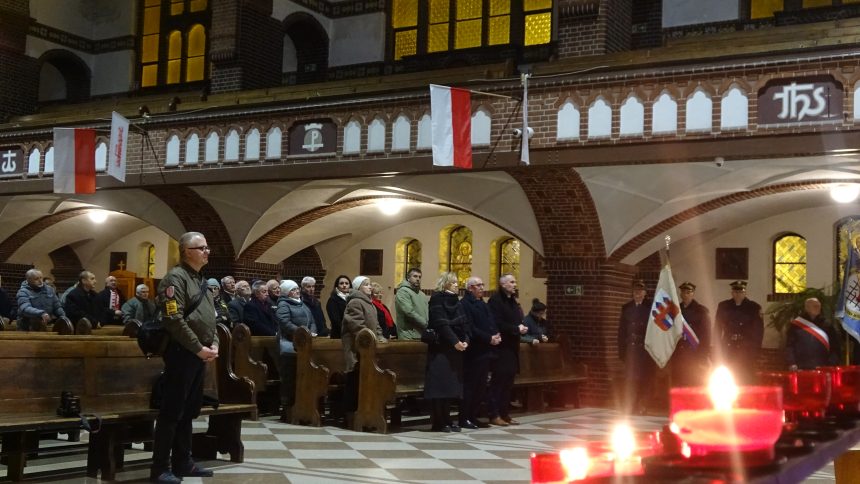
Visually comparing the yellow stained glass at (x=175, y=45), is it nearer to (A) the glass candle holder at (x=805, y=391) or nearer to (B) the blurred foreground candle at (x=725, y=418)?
(A) the glass candle holder at (x=805, y=391)

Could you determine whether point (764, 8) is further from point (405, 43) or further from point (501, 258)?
point (405, 43)

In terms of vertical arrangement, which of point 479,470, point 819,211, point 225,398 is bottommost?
point 479,470

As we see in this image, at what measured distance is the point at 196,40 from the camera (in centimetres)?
2077

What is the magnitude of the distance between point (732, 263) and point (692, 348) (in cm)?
310

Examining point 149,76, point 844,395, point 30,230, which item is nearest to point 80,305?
point 30,230

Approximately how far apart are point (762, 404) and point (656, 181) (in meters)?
11.7

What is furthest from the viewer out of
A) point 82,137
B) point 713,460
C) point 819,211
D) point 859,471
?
point 82,137

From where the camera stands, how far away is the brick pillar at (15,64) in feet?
67.4

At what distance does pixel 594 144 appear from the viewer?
12109 mm

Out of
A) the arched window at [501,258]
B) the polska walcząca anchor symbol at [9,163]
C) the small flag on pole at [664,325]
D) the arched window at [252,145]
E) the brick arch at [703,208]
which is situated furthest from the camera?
the arched window at [501,258]

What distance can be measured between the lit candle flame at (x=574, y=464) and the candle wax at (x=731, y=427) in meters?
0.17

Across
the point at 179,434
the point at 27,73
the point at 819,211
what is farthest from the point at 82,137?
the point at 819,211

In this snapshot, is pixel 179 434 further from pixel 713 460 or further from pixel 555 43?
pixel 555 43

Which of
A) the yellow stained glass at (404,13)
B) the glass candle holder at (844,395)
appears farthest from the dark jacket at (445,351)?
the yellow stained glass at (404,13)
